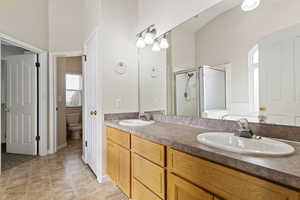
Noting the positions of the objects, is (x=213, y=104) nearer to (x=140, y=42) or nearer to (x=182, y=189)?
(x=182, y=189)

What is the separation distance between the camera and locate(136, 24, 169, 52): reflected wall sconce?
211 cm

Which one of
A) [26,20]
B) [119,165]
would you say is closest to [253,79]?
[119,165]

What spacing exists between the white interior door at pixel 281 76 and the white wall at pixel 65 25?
3.28 metres

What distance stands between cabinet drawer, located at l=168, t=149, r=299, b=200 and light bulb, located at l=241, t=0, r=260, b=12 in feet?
3.69

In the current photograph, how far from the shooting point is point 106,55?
223 cm

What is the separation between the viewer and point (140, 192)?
1.46 meters

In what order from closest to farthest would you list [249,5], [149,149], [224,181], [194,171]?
1. [224,181]
2. [194,171]
3. [249,5]
4. [149,149]

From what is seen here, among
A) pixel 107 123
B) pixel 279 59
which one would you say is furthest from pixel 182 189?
pixel 107 123

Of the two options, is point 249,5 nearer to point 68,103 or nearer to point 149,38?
point 149,38

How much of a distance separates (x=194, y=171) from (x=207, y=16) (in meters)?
1.35

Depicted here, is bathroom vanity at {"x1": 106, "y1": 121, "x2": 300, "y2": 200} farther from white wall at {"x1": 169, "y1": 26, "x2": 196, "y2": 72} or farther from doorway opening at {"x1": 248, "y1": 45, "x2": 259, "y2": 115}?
white wall at {"x1": 169, "y1": 26, "x2": 196, "y2": 72}

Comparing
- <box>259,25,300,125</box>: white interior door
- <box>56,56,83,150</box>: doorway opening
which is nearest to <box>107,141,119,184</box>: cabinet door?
<box>259,25,300,125</box>: white interior door

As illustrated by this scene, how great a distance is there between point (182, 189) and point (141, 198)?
59cm

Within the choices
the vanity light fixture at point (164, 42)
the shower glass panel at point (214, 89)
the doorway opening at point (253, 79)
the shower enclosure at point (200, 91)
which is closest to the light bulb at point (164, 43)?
the vanity light fixture at point (164, 42)
